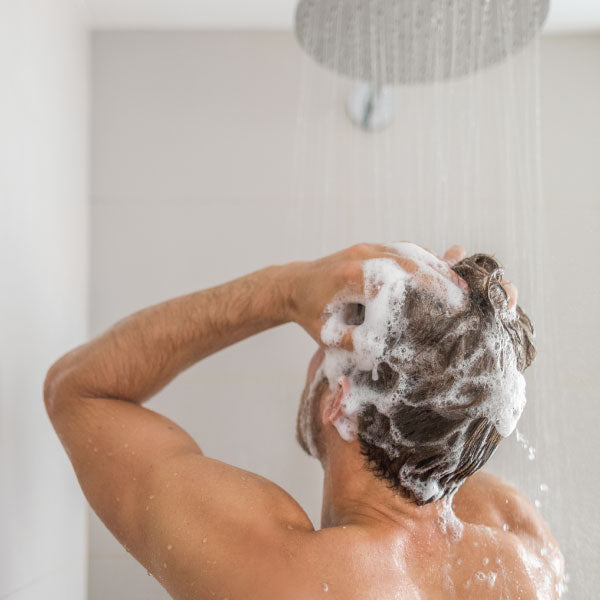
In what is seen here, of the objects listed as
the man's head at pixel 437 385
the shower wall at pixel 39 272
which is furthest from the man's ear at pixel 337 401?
the shower wall at pixel 39 272

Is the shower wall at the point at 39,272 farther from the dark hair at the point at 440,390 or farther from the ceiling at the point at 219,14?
the dark hair at the point at 440,390

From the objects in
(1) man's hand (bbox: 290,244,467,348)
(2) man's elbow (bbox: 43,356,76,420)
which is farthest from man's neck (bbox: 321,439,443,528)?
(2) man's elbow (bbox: 43,356,76,420)

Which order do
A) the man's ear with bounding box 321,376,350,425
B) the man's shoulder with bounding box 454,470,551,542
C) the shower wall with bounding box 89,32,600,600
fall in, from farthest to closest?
the shower wall with bounding box 89,32,600,600
the man's shoulder with bounding box 454,470,551,542
the man's ear with bounding box 321,376,350,425

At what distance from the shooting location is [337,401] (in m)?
0.86

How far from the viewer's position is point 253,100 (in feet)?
4.54

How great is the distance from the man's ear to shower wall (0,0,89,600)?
17.9 inches

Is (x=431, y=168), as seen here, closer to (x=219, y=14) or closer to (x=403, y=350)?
(x=219, y=14)

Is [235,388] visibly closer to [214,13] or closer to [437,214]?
[437,214]

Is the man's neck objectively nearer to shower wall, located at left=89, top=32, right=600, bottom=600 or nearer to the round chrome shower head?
shower wall, located at left=89, top=32, right=600, bottom=600

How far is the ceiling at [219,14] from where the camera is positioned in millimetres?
1346

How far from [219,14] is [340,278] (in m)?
0.79

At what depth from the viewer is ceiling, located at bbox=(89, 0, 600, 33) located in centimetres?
135

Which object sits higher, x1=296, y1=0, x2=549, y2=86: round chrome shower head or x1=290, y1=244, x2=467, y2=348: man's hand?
x1=296, y1=0, x2=549, y2=86: round chrome shower head

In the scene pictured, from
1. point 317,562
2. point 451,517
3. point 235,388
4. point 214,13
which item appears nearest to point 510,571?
point 451,517
